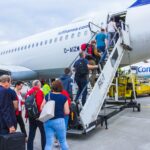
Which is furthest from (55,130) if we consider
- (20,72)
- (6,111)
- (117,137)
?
(20,72)

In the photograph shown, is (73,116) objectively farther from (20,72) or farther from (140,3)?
(20,72)

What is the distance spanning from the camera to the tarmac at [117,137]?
6243 mm

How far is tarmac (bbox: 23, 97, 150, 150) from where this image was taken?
6.24 m

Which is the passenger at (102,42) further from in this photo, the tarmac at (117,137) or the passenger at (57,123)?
the passenger at (57,123)

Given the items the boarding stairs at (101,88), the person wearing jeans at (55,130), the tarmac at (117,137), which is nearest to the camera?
the person wearing jeans at (55,130)

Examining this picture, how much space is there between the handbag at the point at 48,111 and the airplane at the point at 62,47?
7086 millimetres

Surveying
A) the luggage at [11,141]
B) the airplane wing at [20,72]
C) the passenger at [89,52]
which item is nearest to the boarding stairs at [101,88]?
the passenger at [89,52]

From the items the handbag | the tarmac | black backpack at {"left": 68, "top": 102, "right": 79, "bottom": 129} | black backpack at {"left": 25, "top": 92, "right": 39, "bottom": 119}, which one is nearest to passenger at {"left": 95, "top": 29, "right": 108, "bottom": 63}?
the tarmac

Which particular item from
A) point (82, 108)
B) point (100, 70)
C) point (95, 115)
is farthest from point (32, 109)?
point (100, 70)

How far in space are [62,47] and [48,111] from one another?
9395mm

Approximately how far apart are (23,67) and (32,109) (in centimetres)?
1175

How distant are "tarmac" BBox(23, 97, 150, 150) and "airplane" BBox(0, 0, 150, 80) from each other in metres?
3.71

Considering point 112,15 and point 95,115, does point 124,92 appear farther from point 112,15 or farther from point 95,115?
point 95,115

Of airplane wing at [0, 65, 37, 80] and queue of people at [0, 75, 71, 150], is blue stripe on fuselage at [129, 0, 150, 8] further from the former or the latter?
queue of people at [0, 75, 71, 150]
